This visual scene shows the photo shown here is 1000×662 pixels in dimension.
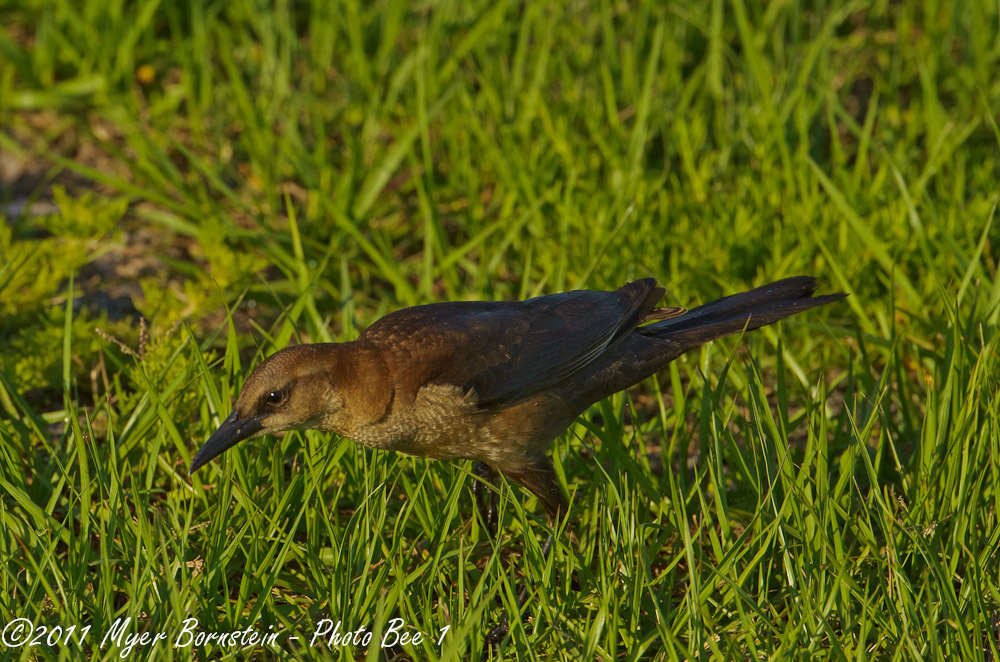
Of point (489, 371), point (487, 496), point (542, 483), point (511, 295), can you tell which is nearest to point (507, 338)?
point (489, 371)

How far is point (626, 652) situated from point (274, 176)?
10.2 feet

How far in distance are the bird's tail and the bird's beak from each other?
1.31 m

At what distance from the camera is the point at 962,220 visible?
430 centimetres

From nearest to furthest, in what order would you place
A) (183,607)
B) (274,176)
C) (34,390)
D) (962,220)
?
(183,607)
(34,390)
(962,220)
(274,176)

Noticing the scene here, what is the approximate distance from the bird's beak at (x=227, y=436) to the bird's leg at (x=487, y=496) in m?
0.74

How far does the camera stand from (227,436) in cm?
302

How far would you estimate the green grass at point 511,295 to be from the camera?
2.86 meters

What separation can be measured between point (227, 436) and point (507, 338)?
2.92ft

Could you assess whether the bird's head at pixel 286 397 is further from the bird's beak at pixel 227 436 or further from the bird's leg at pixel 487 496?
the bird's leg at pixel 487 496

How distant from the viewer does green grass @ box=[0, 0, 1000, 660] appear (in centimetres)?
286

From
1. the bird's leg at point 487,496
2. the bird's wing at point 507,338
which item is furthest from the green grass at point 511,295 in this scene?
the bird's wing at point 507,338

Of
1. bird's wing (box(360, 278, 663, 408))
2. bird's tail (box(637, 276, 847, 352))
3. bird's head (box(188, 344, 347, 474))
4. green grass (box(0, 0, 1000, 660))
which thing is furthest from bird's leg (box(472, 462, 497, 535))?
bird's tail (box(637, 276, 847, 352))

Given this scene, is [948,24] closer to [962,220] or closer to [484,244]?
[962,220]

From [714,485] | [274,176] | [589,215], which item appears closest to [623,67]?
[589,215]
